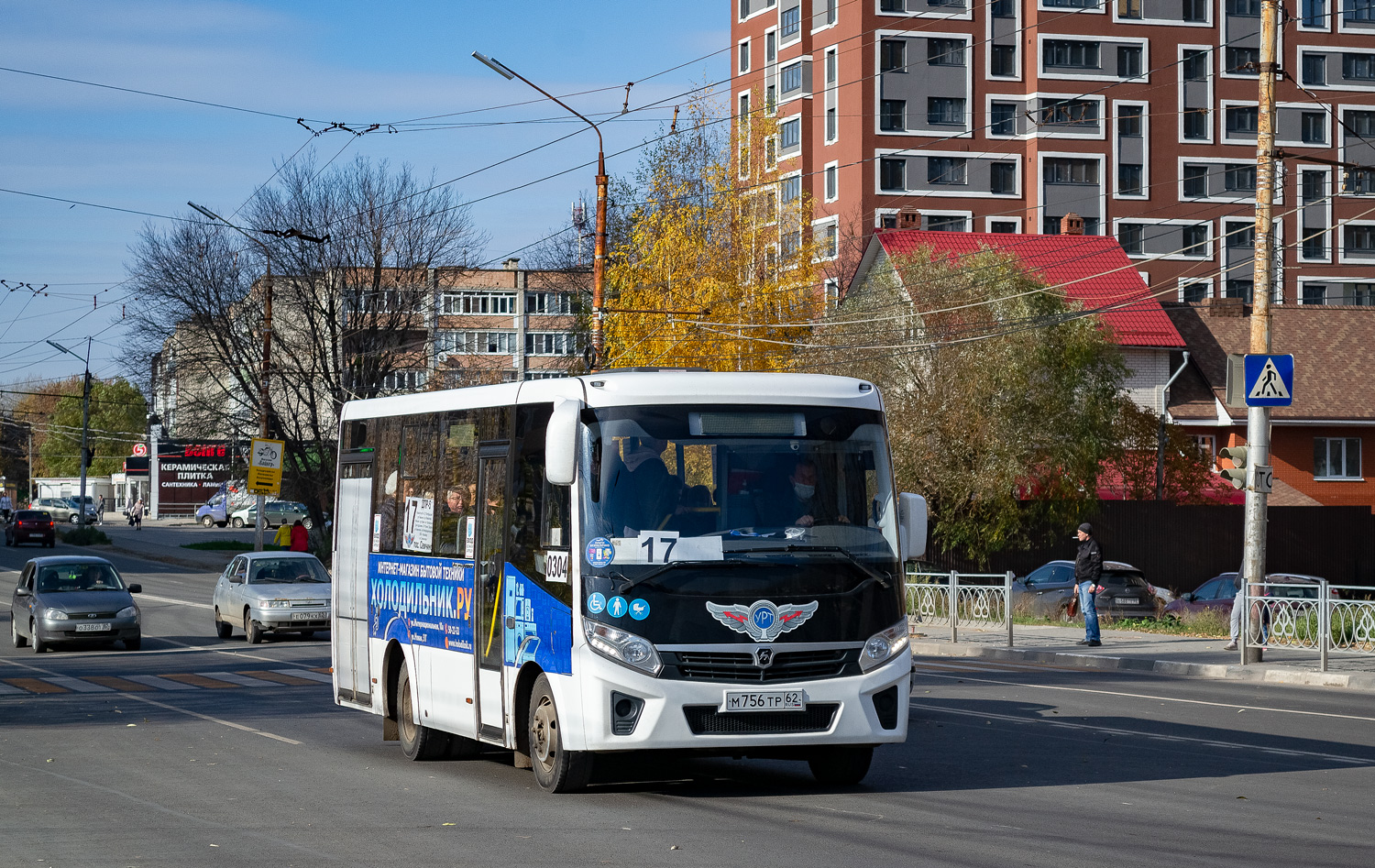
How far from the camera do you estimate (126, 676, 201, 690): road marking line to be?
20.2 meters

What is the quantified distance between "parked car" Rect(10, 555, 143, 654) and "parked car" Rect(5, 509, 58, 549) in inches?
2058

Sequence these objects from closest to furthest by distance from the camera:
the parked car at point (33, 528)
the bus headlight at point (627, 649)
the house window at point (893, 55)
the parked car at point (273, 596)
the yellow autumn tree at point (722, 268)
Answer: the bus headlight at point (627, 649)
the parked car at point (273, 596)
the yellow autumn tree at point (722, 268)
the parked car at point (33, 528)
the house window at point (893, 55)

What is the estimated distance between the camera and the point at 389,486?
43.8 ft

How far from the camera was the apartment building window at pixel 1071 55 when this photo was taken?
265ft

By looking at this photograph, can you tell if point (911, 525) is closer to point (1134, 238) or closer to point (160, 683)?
point (160, 683)

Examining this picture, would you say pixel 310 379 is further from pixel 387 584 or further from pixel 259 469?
pixel 387 584

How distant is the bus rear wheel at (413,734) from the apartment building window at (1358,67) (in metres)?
83.2

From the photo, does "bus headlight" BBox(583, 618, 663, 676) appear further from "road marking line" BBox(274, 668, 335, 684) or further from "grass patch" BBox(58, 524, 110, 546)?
"grass patch" BBox(58, 524, 110, 546)

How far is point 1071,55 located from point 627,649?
252 feet

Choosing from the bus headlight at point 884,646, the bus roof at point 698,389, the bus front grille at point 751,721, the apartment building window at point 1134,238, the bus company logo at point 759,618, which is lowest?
the bus front grille at point 751,721

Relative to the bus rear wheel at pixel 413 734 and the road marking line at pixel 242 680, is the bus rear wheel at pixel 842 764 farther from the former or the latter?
the road marking line at pixel 242 680

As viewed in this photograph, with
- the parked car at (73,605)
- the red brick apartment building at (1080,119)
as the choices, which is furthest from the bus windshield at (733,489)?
the red brick apartment building at (1080,119)

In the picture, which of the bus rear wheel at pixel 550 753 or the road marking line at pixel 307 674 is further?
the road marking line at pixel 307 674

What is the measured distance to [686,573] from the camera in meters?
9.98
